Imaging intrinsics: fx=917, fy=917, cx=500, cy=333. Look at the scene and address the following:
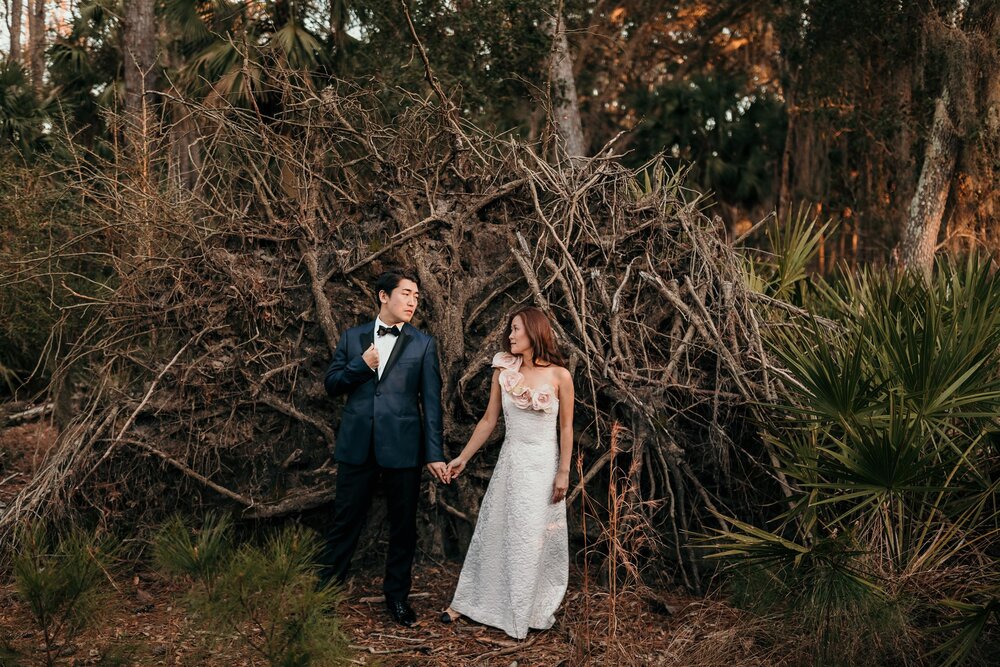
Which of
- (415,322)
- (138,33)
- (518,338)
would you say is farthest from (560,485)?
(138,33)

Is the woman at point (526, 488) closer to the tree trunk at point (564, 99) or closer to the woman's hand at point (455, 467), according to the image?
the woman's hand at point (455, 467)

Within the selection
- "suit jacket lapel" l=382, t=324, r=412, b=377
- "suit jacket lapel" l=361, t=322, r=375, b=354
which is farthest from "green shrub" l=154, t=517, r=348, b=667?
"suit jacket lapel" l=361, t=322, r=375, b=354

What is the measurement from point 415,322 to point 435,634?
2.18 meters

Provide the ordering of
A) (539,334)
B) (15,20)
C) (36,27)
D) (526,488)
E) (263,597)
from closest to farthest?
1. (263,597)
2. (539,334)
3. (526,488)
4. (15,20)
5. (36,27)

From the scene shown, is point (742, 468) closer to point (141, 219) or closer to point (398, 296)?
point (398, 296)

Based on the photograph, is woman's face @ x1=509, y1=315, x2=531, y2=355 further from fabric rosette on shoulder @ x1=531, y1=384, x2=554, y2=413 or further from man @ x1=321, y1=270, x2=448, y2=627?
man @ x1=321, y1=270, x2=448, y2=627

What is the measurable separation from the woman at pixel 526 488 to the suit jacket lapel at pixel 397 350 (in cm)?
53

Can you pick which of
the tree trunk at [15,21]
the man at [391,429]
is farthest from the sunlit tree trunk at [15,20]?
the man at [391,429]

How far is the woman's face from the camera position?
4902 millimetres

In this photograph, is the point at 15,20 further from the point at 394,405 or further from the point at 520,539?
the point at 520,539

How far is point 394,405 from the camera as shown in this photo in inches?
200

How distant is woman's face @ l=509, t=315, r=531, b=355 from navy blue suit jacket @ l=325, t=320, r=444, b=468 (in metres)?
0.51

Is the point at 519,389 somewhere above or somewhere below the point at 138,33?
below

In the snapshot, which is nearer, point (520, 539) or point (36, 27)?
point (520, 539)
